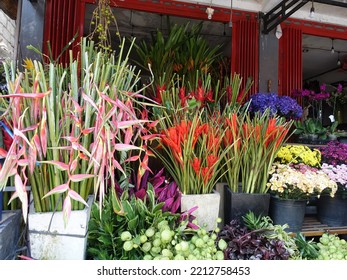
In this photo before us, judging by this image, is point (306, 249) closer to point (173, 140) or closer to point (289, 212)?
point (289, 212)

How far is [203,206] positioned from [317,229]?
0.90m

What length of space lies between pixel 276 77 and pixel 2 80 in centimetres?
268

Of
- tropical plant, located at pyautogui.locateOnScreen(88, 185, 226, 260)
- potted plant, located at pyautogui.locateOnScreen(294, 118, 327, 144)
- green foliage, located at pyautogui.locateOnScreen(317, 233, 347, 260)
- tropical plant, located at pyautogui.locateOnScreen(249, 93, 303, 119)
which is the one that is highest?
tropical plant, located at pyautogui.locateOnScreen(249, 93, 303, 119)

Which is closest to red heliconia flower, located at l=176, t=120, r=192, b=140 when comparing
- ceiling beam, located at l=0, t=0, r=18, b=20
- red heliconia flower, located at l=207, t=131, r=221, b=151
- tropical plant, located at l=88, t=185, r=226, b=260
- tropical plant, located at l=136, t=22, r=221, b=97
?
red heliconia flower, located at l=207, t=131, r=221, b=151

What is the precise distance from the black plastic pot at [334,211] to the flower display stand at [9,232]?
1823 millimetres

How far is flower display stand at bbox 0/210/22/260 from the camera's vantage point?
797 mm

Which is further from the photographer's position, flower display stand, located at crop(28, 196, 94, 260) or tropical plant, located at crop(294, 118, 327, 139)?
tropical plant, located at crop(294, 118, 327, 139)

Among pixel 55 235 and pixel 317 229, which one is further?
pixel 317 229

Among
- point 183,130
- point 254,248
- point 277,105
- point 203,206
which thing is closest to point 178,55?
point 277,105

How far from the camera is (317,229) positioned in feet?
5.39

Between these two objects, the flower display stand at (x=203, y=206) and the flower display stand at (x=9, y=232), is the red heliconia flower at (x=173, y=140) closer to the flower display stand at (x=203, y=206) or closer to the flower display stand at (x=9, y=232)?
the flower display stand at (x=203, y=206)

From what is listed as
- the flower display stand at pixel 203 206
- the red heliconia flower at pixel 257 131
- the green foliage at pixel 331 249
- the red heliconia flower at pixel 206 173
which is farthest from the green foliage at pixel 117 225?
the green foliage at pixel 331 249

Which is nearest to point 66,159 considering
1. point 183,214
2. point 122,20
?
point 183,214

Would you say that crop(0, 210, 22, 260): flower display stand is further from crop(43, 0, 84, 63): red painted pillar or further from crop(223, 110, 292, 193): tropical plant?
crop(43, 0, 84, 63): red painted pillar
